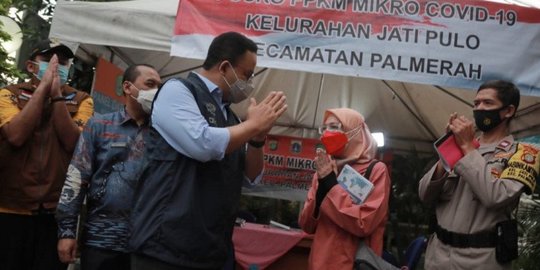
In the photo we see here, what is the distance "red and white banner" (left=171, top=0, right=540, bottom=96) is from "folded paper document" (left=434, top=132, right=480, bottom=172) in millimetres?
809

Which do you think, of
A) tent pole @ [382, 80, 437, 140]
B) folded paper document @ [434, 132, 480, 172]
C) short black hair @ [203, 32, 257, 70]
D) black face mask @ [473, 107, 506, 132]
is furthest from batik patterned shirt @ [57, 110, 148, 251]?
tent pole @ [382, 80, 437, 140]

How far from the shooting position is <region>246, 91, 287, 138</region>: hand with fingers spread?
1926mm

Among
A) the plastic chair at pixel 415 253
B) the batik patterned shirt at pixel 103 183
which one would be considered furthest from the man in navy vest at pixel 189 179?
the plastic chair at pixel 415 253

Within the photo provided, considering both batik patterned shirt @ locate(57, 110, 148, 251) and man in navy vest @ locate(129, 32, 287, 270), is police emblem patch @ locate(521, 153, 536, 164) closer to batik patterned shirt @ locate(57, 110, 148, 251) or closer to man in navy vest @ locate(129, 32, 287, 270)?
man in navy vest @ locate(129, 32, 287, 270)

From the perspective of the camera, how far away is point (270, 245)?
14.1 feet

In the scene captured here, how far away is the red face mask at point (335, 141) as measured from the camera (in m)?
3.11

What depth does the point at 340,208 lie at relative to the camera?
285cm

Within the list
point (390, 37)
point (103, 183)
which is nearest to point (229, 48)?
point (103, 183)

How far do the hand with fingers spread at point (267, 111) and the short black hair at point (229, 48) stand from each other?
0.24m

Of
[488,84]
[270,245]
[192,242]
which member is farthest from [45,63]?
[488,84]

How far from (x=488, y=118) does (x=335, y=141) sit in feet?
2.75

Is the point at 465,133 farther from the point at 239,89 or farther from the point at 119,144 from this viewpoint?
the point at 119,144

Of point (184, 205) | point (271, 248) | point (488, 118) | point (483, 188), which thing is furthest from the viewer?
point (271, 248)

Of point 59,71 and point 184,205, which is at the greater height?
point 59,71
